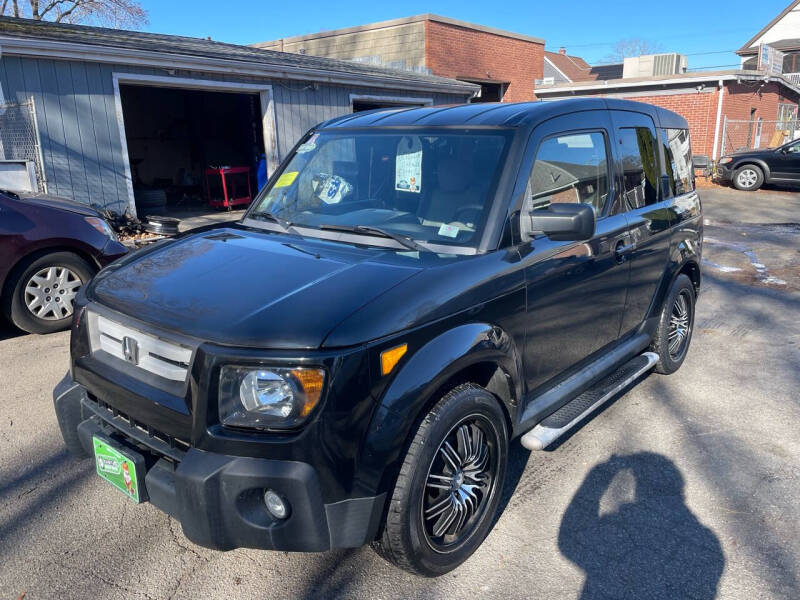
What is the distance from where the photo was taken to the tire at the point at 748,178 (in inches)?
738

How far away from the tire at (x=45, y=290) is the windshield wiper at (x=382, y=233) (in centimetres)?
373

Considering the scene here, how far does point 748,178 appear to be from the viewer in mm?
19016

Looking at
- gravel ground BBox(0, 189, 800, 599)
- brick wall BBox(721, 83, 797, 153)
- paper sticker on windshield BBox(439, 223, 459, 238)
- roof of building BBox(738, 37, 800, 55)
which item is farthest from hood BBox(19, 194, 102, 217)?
roof of building BBox(738, 37, 800, 55)

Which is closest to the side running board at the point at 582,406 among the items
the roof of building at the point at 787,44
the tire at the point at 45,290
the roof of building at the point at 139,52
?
the tire at the point at 45,290

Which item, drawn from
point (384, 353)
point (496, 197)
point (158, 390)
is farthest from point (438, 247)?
point (158, 390)

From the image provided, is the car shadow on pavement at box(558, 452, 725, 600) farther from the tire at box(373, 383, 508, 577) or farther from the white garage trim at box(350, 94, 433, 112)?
the white garage trim at box(350, 94, 433, 112)

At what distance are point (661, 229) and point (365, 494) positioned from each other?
315cm

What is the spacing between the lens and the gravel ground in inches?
106

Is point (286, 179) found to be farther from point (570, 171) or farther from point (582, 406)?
point (582, 406)

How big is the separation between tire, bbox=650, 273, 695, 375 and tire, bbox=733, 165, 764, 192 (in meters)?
16.2

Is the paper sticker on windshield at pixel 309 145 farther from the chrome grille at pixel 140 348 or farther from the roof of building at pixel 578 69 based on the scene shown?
the roof of building at pixel 578 69

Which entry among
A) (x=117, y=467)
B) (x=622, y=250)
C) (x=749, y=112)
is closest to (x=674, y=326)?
(x=622, y=250)

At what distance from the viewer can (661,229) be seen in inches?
175

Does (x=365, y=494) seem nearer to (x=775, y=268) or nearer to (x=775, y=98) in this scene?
(x=775, y=268)
